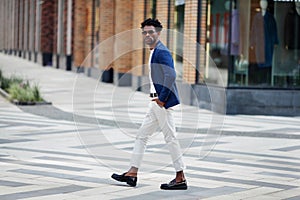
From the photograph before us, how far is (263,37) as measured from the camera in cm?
2150

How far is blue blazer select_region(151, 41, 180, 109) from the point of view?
381 inches

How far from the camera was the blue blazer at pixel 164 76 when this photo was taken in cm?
969

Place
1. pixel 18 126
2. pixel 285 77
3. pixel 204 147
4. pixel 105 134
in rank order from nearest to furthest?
pixel 204 147, pixel 105 134, pixel 18 126, pixel 285 77

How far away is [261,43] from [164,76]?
1212 cm

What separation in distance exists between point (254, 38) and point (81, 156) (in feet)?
32.0

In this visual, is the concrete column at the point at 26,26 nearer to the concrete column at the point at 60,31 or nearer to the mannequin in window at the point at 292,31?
the concrete column at the point at 60,31

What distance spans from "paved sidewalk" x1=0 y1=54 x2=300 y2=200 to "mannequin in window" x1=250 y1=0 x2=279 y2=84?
5.90 feet

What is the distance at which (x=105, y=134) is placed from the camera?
52.2 ft

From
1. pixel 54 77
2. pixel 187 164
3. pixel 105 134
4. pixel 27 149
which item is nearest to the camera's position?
pixel 187 164

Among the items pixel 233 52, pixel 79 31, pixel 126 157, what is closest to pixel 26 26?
pixel 79 31

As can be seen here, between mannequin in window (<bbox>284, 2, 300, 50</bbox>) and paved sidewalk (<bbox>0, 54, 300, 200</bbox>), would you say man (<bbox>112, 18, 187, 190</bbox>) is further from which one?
mannequin in window (<bbox>284, 2, 300, 50</bbox>)

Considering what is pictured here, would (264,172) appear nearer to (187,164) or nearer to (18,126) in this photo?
(187,164)

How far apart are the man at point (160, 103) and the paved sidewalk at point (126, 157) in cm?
23

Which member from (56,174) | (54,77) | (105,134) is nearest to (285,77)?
(105,134)
